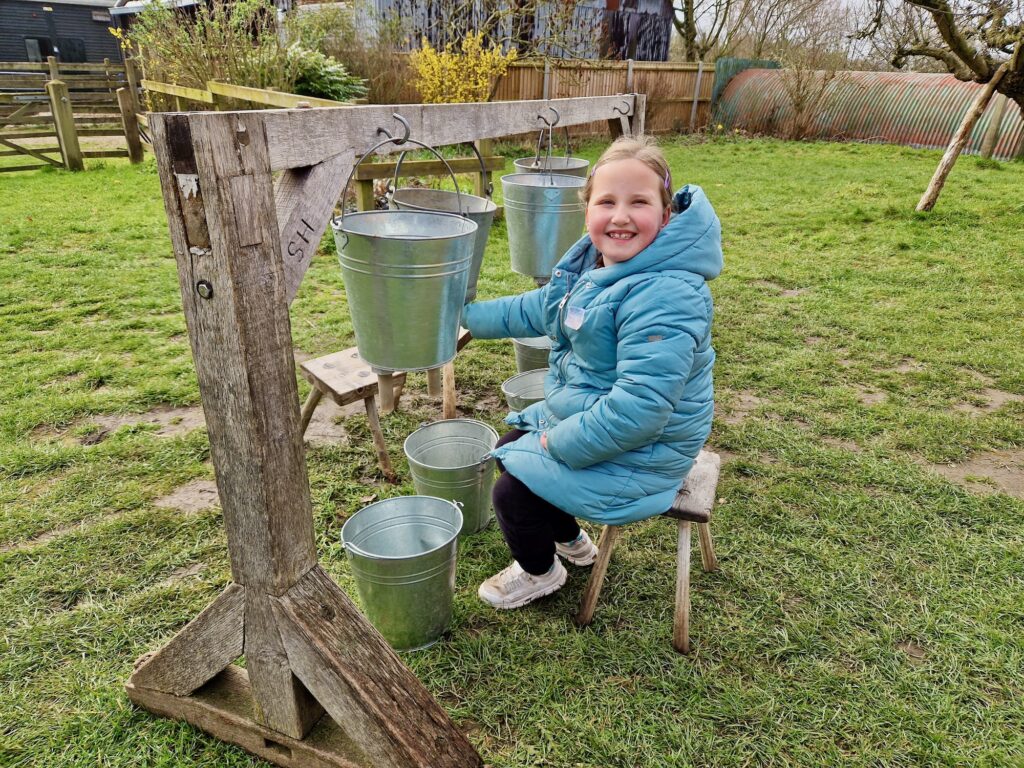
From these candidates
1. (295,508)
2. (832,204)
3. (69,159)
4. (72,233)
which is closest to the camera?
(295,508)

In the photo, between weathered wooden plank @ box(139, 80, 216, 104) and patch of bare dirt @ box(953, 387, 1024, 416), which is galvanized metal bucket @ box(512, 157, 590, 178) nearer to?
patch of bare dirt @ box(953, 387, 1024, 416)

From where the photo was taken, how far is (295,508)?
1673 millimetres

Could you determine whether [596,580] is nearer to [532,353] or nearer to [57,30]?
[532,353]

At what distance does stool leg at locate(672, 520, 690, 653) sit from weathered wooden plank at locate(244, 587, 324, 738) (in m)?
1.17

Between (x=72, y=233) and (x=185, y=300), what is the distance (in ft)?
22.6

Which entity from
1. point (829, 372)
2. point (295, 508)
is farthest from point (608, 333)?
point (829, 372)

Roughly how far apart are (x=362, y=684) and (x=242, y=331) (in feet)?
2.96

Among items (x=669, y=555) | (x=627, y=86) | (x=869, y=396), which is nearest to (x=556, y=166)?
(x=669, y=555)

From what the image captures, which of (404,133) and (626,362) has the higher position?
(404,133)

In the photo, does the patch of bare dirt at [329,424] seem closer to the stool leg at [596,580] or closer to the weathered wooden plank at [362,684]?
the stool leg at [596,580]

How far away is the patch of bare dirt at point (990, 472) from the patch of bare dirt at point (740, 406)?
94 cm

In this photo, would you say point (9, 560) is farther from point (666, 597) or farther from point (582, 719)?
point (666, 597)

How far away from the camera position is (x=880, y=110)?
45.8 feet

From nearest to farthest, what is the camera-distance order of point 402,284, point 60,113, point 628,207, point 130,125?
point 402,284 < point 628,207 < point 60,113 < point 130,125
